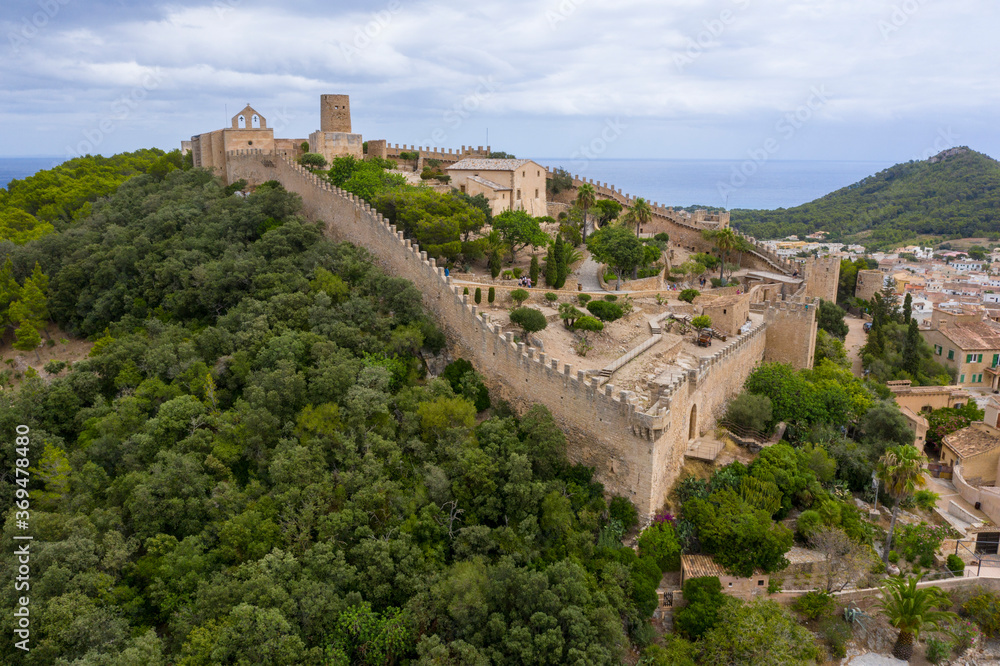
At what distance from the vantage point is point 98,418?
22016 mm

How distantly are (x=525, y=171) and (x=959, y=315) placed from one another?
2408cm

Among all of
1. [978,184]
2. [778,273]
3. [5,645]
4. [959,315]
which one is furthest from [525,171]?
[978,184]

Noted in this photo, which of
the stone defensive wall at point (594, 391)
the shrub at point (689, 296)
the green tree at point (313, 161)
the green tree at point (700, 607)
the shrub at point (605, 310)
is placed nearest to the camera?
the green tree at point (700, 607)

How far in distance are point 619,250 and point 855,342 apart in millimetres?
13716

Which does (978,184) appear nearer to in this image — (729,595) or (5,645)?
(729,595)

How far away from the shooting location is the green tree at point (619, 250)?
101 ft

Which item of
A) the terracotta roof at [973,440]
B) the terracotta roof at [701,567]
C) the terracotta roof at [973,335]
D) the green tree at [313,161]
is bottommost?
the terracotta roof at [701,567]

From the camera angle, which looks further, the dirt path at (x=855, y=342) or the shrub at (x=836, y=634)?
the dirt path at (x=855, y=342)

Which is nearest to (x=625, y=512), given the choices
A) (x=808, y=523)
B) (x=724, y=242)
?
(x=808, y=523)

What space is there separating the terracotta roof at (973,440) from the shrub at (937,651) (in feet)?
29.1

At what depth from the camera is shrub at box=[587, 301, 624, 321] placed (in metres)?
25.3

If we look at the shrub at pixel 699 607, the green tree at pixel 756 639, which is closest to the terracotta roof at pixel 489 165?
the shrub at pixel 699 607

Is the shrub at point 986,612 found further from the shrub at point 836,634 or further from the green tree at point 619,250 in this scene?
the green tree at point 619,250

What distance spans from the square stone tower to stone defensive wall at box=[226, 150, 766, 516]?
47.2 ft
